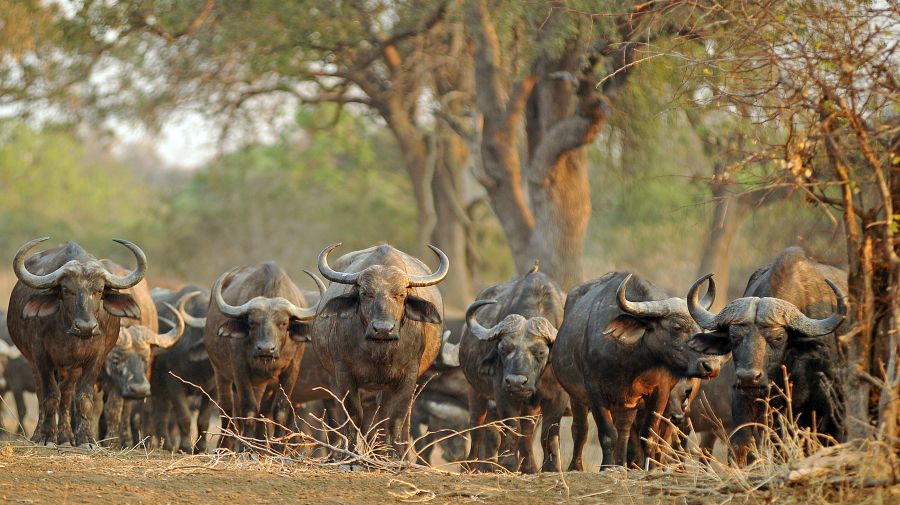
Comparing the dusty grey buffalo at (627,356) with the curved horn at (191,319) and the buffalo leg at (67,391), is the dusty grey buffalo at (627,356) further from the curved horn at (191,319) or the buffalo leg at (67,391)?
the curved horn at (191,319)

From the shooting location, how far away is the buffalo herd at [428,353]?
375 inches

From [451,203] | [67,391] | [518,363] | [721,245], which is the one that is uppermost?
[451,203]

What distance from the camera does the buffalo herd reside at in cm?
952

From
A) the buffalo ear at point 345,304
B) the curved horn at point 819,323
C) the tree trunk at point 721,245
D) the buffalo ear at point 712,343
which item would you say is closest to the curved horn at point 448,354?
the buffalo ear at point 345,304

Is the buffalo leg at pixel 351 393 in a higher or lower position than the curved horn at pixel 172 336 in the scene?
lower

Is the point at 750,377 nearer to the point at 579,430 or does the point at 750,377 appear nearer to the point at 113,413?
the point at 579,430

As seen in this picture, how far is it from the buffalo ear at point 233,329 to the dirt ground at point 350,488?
393 centimetres

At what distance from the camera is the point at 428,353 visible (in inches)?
462

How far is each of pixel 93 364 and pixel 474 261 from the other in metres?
20.2

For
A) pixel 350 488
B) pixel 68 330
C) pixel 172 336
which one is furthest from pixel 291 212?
pixel 350 488

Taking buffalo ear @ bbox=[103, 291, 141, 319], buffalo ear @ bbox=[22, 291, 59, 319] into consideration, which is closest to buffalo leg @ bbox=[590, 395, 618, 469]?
buffalo ear @ bbox=[103, 291, 141, 319]

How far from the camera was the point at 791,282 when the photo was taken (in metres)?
10.3

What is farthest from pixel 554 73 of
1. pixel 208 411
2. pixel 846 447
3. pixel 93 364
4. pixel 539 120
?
pixel 846 447

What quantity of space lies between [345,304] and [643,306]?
98.5 inches
